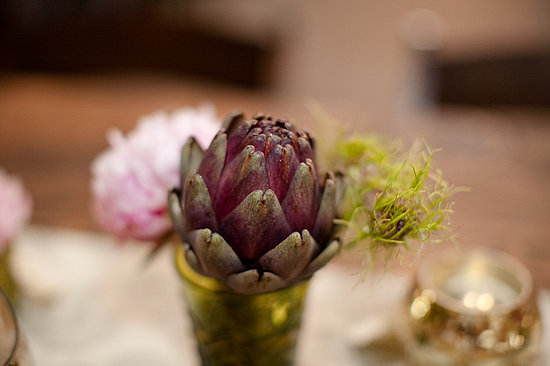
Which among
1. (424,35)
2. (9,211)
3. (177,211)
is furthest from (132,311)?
(424,35)

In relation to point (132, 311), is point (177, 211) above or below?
above

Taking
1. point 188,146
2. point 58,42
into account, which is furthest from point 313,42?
point 188,146

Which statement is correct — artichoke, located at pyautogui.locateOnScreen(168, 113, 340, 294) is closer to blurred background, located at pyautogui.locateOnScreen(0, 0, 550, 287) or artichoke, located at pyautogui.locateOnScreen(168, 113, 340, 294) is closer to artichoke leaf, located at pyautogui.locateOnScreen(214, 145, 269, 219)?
artichoke leaf, located at pyautogui.locateOnScreen(214, 145, 269, 219)

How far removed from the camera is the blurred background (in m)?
0.73

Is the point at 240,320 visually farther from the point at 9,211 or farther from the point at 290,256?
the point at 9,211

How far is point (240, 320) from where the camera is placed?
369 mm

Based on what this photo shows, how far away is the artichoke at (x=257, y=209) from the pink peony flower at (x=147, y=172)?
0.07 m

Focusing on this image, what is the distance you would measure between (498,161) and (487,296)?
0.39 meters

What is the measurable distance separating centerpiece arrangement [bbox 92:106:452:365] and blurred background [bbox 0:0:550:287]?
0.30 m

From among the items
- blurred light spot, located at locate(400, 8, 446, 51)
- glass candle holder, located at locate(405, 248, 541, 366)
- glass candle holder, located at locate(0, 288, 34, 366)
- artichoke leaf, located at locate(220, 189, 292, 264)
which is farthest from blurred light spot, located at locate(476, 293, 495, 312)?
blurred light spot, located at locate(400, 8, 446, 51)

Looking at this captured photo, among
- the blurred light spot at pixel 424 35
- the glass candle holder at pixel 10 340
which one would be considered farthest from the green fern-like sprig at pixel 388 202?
the blurred light spot at pixel 424 35

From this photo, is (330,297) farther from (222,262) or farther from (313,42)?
(313,42)

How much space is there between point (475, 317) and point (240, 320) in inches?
7.4

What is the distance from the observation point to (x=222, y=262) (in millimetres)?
320
